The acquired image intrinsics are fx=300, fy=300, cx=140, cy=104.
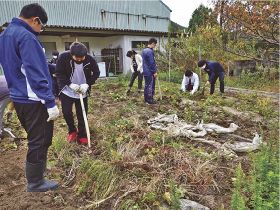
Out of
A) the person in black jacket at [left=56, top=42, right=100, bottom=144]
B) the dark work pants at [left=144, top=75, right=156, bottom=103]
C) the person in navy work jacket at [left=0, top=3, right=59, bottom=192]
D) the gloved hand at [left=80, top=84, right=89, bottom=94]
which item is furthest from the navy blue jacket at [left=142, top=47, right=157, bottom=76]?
the person in navy work jacket at [left=0, top=3, right=59, bottom=192]

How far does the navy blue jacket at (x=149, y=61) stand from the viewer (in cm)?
725

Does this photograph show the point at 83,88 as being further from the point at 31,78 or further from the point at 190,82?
the point at 190,82

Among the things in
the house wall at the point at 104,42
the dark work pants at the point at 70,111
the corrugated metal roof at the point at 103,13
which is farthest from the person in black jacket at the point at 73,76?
the house wall at the point at 104,42

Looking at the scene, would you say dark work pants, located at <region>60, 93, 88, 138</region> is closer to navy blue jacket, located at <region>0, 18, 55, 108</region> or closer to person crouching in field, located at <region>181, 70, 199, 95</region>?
navy blue jacket, located at <region>0, 18, 55, 108</region>

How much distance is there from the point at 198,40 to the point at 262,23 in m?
3.95

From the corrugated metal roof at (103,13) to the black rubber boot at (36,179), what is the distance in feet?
43.1

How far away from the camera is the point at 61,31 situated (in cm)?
1451

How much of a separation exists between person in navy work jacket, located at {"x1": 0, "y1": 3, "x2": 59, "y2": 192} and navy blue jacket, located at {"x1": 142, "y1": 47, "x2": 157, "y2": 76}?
4.56 meters

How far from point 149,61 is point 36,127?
15.9ft

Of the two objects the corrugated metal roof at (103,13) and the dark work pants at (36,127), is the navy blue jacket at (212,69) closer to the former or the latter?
the dark work pants at (36,127)

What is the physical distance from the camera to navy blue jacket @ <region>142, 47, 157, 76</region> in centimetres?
725

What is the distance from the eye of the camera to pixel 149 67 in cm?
734

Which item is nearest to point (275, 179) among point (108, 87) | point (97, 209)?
point (97, 209)

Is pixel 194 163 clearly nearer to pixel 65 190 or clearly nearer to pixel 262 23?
pixel 65 190
